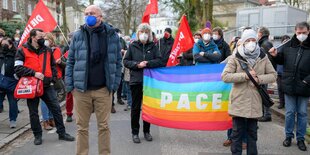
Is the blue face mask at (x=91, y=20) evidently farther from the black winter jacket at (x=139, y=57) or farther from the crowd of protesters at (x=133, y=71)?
the black winter jacket at (x=139, y=57)

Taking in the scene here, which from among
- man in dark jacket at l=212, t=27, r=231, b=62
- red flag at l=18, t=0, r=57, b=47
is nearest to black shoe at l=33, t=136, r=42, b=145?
red flag at l=18, t=0, r=57, b=47

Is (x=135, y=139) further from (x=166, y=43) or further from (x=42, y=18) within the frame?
(x=166, y=43)

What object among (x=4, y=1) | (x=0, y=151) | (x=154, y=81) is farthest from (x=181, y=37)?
(x=4, y=1)

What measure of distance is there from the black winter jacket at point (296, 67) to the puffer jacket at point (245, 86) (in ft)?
3.43

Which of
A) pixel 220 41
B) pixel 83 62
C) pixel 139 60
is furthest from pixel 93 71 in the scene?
pixel 220 41

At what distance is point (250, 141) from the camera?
196 inches

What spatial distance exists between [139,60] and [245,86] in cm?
202

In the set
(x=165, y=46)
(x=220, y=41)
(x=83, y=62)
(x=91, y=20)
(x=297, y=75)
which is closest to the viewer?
(x=91, y=20)

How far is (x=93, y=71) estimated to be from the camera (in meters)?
4.84

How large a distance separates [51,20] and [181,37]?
2.79m

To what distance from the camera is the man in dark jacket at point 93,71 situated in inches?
187

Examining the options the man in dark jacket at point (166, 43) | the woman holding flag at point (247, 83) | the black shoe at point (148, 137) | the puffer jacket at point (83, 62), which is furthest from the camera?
the man in dark jacket at point (166, 43)

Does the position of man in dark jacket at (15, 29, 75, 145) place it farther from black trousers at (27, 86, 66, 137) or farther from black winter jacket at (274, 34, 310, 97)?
black winter jacket at (274, 34, 310, 97)

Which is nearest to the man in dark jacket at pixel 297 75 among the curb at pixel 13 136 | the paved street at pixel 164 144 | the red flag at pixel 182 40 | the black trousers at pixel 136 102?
the paved street at pixel 164 144
